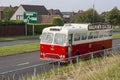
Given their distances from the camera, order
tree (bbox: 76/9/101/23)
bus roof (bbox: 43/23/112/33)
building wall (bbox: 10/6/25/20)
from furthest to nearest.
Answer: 1. building wall (bbox: 10/6/25/20)
2. tree (bbox: 76/9/101/23)
3. bus roof (bbox: 43/23/112/33)

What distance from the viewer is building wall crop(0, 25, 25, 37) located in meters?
58.2

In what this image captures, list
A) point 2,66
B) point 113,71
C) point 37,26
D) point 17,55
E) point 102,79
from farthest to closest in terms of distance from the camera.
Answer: point 37,26, point 17,55, point 2,66, point 113,71, point 102,79

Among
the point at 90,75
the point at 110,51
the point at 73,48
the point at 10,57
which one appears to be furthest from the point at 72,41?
the point at 90,75

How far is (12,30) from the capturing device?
6038cm

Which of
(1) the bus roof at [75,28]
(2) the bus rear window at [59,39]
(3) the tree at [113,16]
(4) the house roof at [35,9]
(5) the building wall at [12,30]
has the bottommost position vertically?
(5) the building wall at [12,30]

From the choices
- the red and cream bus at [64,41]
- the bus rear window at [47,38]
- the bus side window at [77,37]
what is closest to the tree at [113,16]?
the red and cream bus at [64,41]

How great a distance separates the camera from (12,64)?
2380cm

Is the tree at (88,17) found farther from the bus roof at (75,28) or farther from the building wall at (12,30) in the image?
the bus roof at (75,28)

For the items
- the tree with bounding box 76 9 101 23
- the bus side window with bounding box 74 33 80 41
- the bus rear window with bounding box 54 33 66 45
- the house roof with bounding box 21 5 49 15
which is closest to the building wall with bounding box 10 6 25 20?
the house roof with bounding box 21 5 49 15

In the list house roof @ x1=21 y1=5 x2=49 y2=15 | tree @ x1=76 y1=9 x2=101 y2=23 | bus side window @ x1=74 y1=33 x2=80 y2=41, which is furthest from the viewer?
house roof @ x1=21 y1=5 x2=49 y2=15

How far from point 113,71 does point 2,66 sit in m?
11.6

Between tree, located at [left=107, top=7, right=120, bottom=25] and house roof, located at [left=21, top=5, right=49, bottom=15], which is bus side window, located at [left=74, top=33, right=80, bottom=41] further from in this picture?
house roof, located at [left=21, top=5, right=49, bottom=15]

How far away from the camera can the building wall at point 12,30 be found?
191 ft

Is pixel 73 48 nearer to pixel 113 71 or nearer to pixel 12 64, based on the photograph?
pixel 12 64
